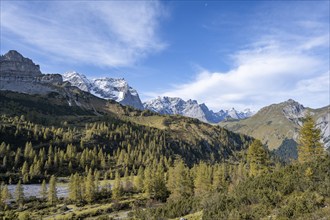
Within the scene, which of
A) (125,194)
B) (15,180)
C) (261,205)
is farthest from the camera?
(15,180)

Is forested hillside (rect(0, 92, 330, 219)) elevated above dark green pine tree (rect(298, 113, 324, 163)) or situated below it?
below

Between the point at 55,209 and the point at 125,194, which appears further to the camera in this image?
the point at 125,194

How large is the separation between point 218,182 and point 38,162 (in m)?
87.2

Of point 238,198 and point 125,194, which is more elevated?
point 238,198

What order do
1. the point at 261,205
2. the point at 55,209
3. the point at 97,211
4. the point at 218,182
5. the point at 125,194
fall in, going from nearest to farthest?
the point at 261,205 → the point at 97,211 → the point at 55,209 → the point at 218,182 → the point at 125,194

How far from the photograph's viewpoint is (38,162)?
142 metres

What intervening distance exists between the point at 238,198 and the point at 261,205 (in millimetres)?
4544

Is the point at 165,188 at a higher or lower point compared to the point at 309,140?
lower

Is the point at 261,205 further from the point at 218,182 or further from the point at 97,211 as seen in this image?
the point at 218,182

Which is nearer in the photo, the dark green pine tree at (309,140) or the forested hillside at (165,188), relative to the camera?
the forested hillside at (165,188)

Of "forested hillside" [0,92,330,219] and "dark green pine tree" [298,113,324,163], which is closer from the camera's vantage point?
"forested hillside" [0,92,330,219]

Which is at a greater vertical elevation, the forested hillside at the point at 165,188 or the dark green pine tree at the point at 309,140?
the dark green pine tree at the point at 309,140

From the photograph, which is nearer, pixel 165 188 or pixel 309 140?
pixel 309 140

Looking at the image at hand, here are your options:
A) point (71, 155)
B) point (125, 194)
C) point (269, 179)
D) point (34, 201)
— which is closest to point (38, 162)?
point (71, 155)
